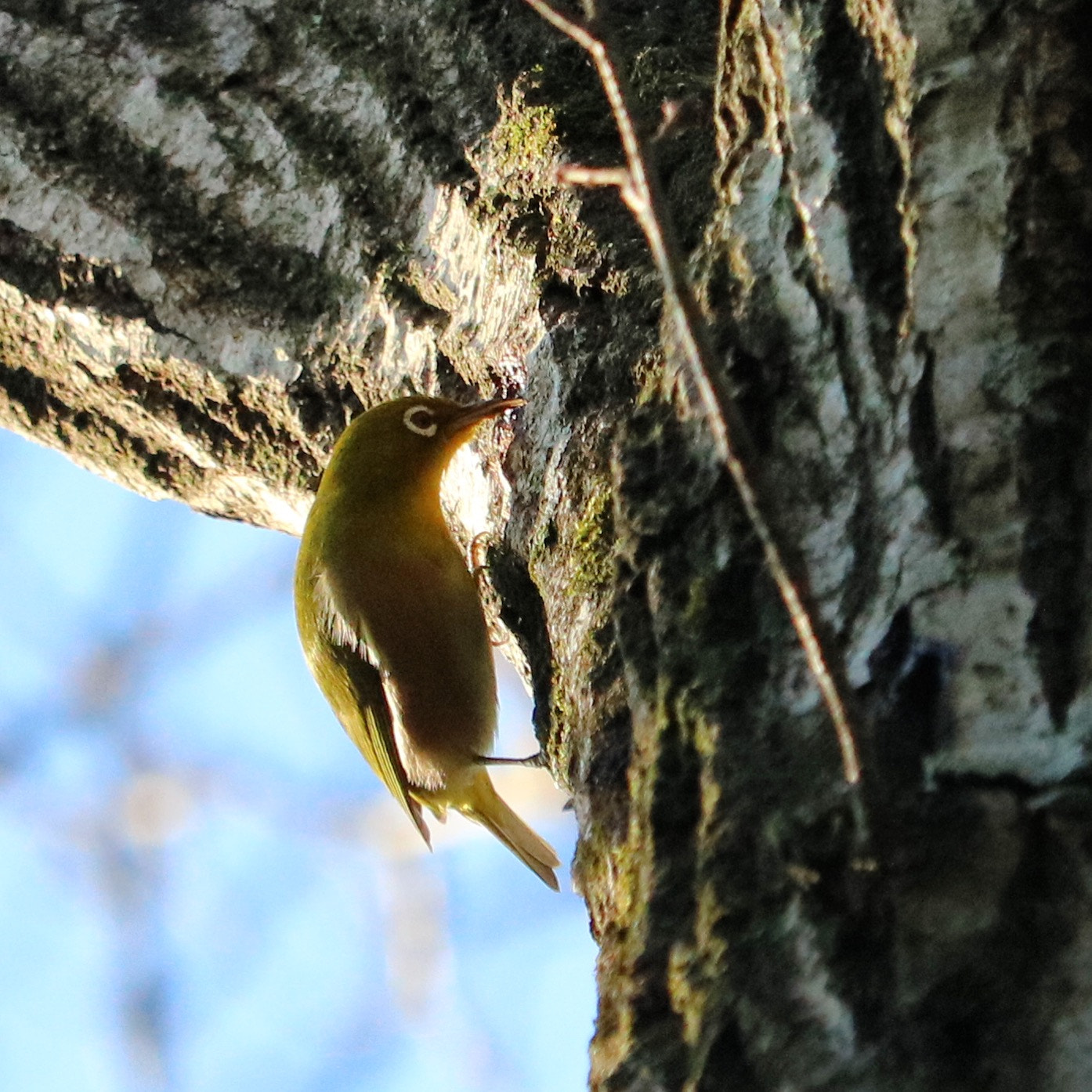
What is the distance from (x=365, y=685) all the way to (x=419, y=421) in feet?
3.43

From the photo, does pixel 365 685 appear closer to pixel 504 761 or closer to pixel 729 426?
pixel 504 761

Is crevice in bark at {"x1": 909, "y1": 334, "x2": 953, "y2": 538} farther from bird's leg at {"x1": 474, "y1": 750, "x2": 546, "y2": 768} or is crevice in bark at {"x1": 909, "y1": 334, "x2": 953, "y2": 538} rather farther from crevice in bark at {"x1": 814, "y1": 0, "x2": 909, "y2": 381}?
bird's leg at {"x1": 474, "y1": 750, "x2": 546, "y2": 768}

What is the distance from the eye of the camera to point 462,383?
3.03 metres

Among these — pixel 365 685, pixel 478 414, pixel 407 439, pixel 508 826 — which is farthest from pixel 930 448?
pixel 508 826

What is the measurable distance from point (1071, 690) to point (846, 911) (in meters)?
0.31

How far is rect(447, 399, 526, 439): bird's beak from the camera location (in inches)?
110

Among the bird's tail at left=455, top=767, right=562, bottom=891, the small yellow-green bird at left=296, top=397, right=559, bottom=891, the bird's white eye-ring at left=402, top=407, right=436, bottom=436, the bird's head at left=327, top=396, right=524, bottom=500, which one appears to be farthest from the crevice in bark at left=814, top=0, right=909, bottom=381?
the bird's tail at left=455, top=767, right=562, bottom=891

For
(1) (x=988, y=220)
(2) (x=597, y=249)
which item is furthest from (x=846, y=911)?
(2) (x=597, y=249)

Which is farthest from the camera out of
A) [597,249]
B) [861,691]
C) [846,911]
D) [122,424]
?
[122,424]

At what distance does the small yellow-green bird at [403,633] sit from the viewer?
12.5 ft

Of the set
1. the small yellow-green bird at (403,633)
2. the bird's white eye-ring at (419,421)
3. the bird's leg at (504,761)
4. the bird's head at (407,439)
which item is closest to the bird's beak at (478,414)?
the bird's head at (407,439)

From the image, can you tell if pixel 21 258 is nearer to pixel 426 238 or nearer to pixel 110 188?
pixel 110 188

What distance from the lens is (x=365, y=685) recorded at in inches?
162

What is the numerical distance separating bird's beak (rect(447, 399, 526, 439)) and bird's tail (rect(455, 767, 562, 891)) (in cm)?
153
